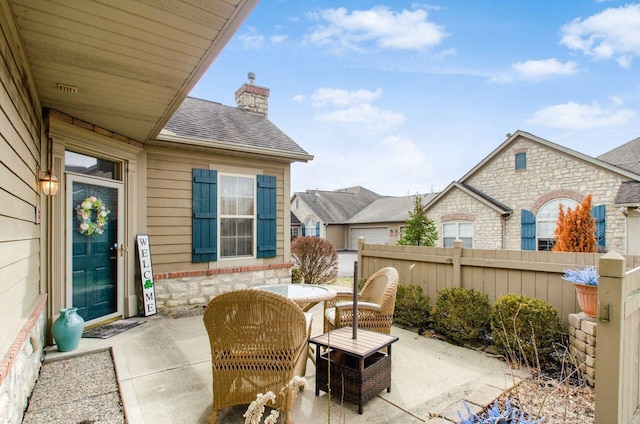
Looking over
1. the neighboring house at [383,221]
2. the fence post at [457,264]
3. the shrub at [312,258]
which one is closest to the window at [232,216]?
the shrub at [312,258]

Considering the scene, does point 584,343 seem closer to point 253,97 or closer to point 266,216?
point 266,216

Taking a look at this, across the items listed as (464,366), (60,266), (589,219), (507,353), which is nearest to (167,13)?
(60,266)

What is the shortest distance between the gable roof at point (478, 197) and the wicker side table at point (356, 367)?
10806 millimetres

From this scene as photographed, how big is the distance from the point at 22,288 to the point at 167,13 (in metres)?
2.34

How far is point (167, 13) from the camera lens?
2.04 m

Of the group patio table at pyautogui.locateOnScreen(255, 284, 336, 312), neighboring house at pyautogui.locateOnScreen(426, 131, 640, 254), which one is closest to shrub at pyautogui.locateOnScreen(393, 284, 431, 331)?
patio table at pyautogui.locateOnScreen(255, 284, 336, 312)

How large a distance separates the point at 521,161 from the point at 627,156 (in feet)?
11.1

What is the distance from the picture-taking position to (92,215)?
4.38m

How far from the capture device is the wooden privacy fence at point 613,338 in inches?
75.5

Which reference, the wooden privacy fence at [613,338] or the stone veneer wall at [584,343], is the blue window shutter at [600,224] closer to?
the stone veneer wall at [584,343]

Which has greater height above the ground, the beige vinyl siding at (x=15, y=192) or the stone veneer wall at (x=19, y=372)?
the beige vinyl siding at (x=15, y=192)

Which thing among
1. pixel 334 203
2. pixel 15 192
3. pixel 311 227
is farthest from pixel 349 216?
pixel 15 192

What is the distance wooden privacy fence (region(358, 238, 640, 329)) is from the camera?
11.1ft

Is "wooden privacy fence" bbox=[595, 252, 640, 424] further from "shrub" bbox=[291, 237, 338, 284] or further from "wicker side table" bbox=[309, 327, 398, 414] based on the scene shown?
"shrub" bbox=[291, 237, 338, 284]
